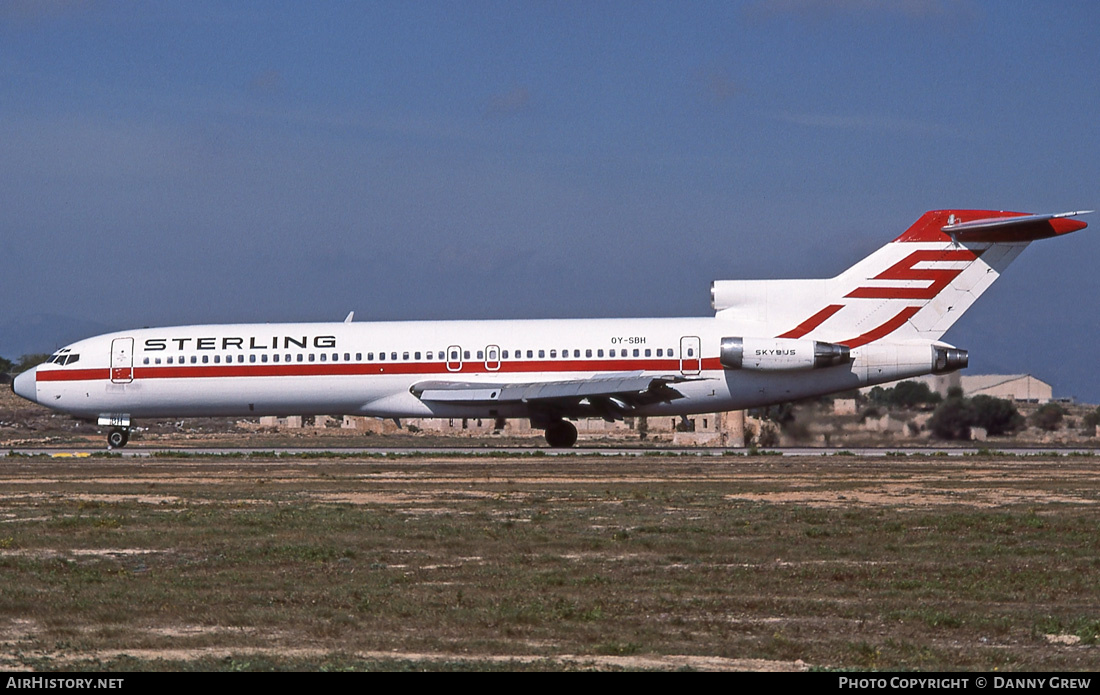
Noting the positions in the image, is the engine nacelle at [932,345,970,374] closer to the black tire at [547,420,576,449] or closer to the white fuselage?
the white fuselage

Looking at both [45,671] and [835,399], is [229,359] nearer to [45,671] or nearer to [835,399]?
[835,399]

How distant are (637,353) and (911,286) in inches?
324

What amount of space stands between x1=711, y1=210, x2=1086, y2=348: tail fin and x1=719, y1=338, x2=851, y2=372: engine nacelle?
2.67 ft

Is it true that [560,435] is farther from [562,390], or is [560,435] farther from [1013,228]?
[1013,228]

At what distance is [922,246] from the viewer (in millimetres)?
38719

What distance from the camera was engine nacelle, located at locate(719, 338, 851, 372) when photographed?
38.0m

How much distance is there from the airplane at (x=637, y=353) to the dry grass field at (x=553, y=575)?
1208 cm

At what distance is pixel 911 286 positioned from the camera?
38.6 m

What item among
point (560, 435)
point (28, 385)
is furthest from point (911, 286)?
point (28, 385)

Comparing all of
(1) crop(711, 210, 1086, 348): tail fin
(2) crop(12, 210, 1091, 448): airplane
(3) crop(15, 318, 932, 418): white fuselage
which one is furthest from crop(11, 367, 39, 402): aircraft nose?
(1) crop(711, 210, 1086, 348): tail fin

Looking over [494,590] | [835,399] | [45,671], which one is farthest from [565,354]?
[45,671]

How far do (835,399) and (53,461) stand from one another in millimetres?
23924
